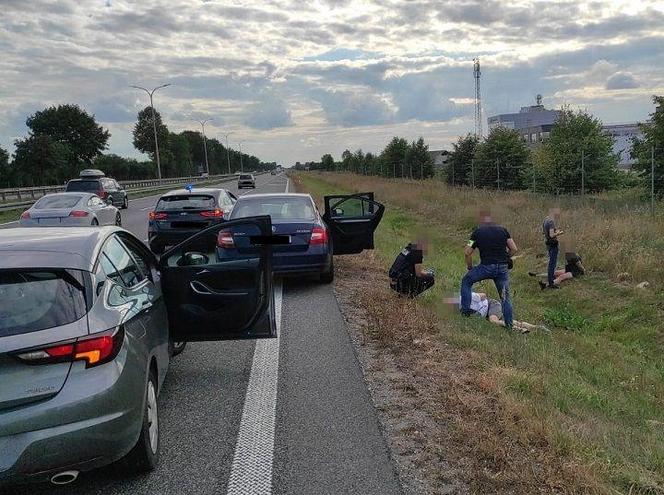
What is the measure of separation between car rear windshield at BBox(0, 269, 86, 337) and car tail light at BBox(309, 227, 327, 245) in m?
5.98

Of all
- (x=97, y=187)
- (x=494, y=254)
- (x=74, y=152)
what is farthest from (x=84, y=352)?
(x=74, y=152)

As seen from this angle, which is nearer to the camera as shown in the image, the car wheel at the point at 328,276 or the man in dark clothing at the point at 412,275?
the man in dark clothing at the point at 412,275

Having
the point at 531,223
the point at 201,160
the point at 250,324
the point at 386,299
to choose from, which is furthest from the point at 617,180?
the point at 201,160

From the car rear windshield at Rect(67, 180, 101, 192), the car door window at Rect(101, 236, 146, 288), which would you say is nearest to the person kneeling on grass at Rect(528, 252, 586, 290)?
the car door window at Rect(101, 236, 146, 288)

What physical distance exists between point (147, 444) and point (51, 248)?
1258 mm

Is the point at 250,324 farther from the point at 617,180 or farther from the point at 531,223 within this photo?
the point at 617,180

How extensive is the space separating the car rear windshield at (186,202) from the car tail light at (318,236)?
5.37 meters

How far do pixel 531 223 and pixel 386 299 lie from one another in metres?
9.21

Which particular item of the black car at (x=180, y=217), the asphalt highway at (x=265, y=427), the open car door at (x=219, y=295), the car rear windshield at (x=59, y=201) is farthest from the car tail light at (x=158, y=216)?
the open car door at (x=219, y=295)

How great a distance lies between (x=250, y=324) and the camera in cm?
498

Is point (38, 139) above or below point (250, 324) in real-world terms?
above

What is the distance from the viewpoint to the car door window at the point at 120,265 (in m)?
3.79

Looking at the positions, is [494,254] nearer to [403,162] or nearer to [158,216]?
[158,216]

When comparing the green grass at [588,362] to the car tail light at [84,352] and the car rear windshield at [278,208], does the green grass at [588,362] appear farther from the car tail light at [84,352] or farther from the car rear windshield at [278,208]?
the car tail light at [84,352]
